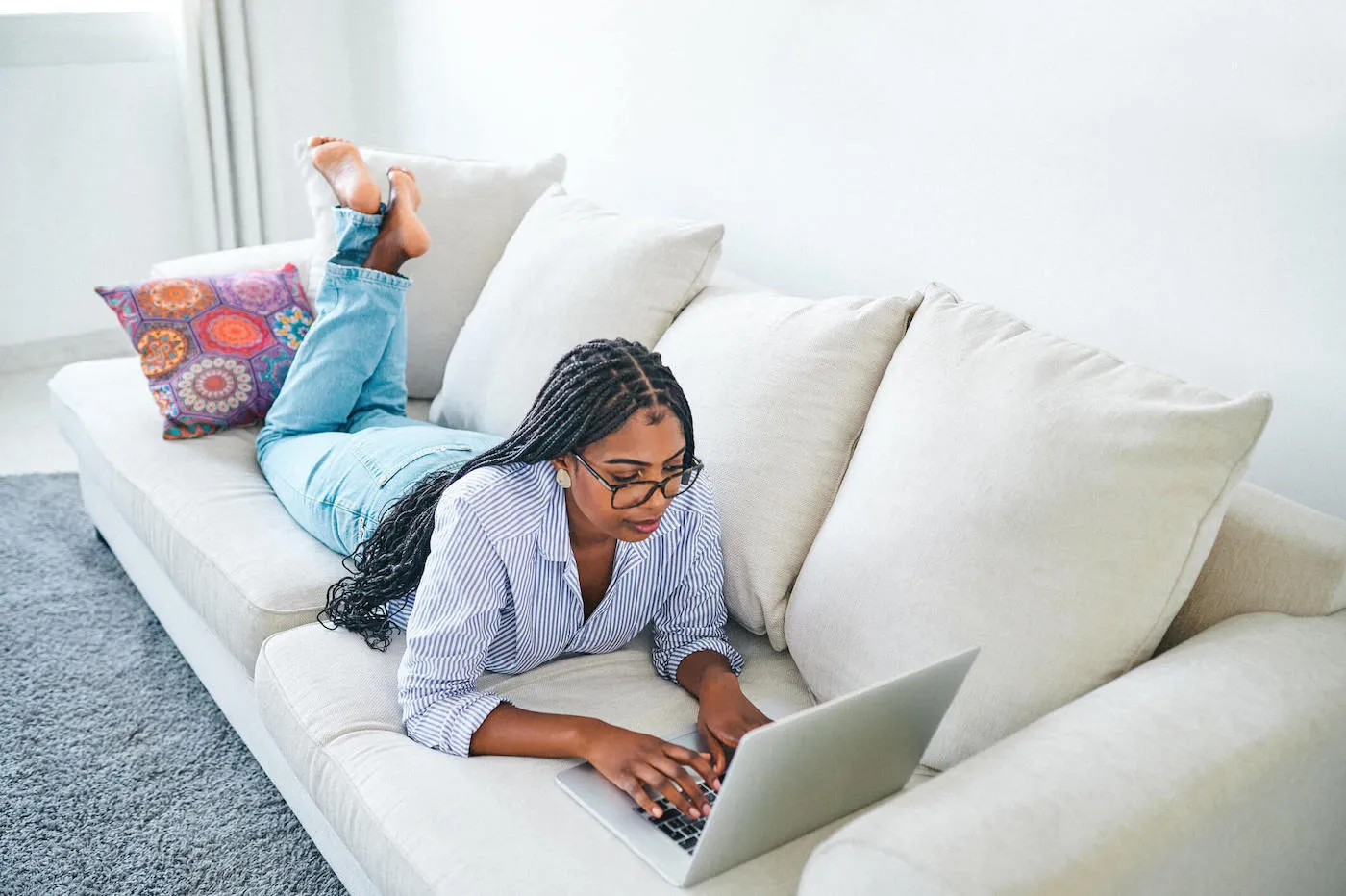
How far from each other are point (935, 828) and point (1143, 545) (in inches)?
19.0

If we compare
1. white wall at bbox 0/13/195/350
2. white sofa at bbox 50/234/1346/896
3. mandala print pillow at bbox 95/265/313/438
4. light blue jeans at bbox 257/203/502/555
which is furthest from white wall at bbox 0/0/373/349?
white sofa at bbox 50/234/1346/896

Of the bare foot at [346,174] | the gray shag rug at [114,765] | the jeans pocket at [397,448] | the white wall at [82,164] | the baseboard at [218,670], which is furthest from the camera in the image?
the white wall at [82,164]

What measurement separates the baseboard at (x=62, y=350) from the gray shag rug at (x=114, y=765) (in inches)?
48.1

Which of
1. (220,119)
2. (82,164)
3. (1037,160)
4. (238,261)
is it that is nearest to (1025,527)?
(1037,160)

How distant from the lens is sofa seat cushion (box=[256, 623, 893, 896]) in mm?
1276

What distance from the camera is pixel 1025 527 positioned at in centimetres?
142

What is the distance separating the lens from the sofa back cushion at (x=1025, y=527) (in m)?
1.38

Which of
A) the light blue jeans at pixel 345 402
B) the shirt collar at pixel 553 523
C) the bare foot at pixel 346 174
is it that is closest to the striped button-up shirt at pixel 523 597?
the shirt collar at pixel 553 523

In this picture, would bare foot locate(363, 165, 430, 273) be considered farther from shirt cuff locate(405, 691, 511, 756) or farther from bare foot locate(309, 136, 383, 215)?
shirt cuff locate(405, 691, 511, 756)

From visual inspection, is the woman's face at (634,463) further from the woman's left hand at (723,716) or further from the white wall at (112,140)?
the white wall at (112,140)

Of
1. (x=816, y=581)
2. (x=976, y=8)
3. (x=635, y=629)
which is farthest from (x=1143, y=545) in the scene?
(x=976, y=8)

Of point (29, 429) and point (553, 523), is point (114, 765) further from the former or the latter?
point (29, 429)

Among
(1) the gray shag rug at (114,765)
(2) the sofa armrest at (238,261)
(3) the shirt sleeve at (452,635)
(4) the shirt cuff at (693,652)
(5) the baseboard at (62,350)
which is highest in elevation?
(2) the sofa armrest at (238,261)

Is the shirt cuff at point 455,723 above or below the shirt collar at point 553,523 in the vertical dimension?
below
